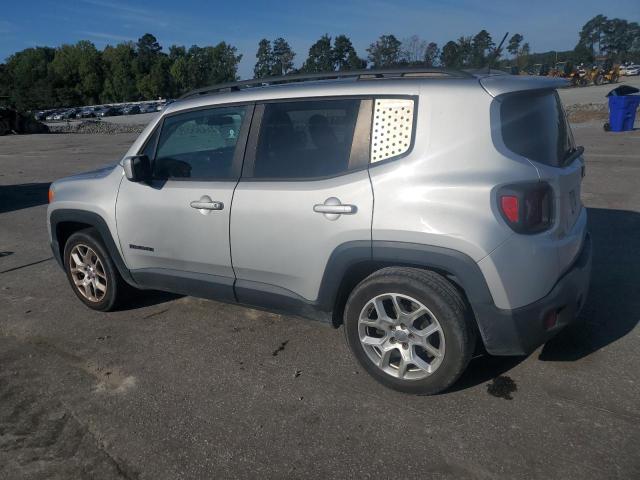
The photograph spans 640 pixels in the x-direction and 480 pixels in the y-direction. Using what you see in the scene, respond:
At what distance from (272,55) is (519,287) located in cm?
6976

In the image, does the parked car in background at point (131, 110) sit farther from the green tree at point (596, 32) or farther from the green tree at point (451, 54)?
the green tree at point (596, 32)

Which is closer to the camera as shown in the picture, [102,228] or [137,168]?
[137,168]

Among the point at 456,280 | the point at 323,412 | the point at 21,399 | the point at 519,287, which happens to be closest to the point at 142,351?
the point at 21,399

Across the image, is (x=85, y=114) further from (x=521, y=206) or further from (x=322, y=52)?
(x=521, y=206)

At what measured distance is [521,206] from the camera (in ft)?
9.21

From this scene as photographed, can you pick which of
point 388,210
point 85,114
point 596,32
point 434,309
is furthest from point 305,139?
point 596,32

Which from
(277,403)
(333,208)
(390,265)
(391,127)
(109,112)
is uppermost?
(391,127)

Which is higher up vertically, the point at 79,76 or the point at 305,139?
the point at 305,139

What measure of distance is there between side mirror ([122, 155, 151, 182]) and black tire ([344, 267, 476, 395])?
187cm

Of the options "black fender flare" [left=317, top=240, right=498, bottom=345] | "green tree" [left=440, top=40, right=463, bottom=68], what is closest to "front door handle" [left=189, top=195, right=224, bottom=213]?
"black fender flare" [left=317, top=240, right=498, bottom=345]

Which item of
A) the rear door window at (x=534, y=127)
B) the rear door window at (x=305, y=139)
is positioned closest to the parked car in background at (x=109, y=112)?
the rear door window at (x=305, y=139)

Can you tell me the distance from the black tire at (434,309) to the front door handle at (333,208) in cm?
40

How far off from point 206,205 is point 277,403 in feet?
4.57

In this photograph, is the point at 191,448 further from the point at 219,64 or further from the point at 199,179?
the point at 219,64
